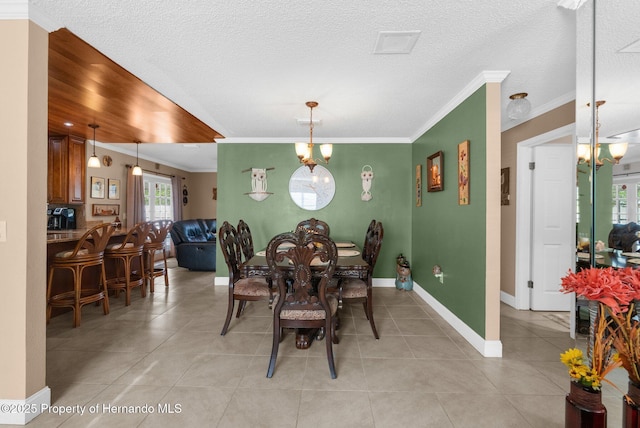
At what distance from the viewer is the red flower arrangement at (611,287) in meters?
1.15

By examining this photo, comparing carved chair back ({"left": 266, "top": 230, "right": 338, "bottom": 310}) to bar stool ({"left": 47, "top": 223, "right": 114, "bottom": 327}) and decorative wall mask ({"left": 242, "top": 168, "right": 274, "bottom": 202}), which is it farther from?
decorative wall mask ({"left": 242, "top": 168, "right": 274, "bottom": 202})

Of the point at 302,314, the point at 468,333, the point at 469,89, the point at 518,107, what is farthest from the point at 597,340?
the point at 469,89

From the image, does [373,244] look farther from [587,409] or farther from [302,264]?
[587,409]

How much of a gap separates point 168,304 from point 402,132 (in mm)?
3995

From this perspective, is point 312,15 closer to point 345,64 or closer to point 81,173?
point 345,64

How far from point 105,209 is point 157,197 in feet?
6.60

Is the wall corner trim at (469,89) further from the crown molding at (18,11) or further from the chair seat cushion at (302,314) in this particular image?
the crown molding at (18,11)

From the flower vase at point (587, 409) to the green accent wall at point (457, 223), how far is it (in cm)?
120

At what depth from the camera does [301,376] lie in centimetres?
206

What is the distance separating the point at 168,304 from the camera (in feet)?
12.0

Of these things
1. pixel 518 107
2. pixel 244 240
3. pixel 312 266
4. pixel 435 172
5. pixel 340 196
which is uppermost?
pixel 518 107

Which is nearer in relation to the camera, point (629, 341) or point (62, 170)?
point (629, 341)

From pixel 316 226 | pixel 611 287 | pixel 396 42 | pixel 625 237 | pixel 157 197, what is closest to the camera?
pixel 611 287

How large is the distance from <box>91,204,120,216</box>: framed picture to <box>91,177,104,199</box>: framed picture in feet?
0.57
